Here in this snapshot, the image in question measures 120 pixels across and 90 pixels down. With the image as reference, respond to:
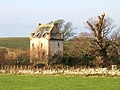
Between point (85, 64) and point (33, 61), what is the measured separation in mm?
9827

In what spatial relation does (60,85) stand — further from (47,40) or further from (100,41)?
(47,40)

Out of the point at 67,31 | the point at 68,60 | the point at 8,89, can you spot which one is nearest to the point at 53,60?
the point at 68,60

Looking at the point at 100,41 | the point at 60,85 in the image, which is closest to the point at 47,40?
the point at 100,41

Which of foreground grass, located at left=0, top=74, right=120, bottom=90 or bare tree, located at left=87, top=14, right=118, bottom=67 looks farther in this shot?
bare tree, located at left=87, top=14, right=118, bottom=67

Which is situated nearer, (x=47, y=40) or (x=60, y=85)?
(x=60, y=85)

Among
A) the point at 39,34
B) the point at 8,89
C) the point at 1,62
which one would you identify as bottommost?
the point at 8,89

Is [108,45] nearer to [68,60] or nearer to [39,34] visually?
[68,60]

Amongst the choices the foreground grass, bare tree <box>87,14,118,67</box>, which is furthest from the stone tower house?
the foreground grass

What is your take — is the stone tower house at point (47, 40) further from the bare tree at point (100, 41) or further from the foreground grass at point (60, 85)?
the foreground grass at point (60, 85)

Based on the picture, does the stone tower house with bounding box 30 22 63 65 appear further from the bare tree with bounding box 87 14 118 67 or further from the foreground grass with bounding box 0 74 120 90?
the foreground grass with bounding box 0 74 120 90

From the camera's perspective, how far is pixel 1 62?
75.2 metres

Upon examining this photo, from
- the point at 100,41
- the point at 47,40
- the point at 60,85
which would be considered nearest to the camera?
the point at 60,85

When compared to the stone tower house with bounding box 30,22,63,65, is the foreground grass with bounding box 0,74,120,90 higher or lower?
lower

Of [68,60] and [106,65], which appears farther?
[68,60]
